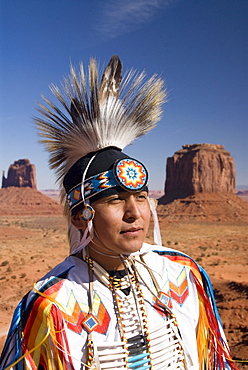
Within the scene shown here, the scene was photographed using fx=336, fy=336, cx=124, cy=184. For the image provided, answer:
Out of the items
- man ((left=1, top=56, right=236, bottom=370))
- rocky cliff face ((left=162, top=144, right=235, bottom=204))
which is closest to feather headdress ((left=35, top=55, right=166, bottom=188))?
man ((left=1, top=56, right=236, bottom=370))

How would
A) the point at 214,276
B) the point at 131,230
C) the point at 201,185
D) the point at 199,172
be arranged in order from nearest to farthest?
1. the point at 131,230
2. the point at 214,276
3. the point at 201,185
4. the point at 199,172

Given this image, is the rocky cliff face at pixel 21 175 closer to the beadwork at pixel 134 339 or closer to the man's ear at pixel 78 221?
the man's ear at pixel 78 221

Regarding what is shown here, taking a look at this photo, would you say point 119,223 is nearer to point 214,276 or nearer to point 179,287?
Result: point 179,287

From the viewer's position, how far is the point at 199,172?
71.3m

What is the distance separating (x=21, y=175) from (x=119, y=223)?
109 m

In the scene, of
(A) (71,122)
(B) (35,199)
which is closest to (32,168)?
(B) (35,199)

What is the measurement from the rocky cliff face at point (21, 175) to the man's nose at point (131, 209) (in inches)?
4167

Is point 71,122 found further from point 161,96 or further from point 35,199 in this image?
point 35,199

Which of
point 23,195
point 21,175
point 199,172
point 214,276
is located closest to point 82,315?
point 214,276

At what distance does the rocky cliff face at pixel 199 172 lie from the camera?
70562 millimetres

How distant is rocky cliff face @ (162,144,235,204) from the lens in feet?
232

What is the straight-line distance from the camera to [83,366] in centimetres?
156

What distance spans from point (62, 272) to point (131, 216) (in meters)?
0.47

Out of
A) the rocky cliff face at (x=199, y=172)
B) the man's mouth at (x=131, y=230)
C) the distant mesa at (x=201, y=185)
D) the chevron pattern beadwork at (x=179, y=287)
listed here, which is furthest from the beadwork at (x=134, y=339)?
the rocky cliff face at (x=199, y=172)
